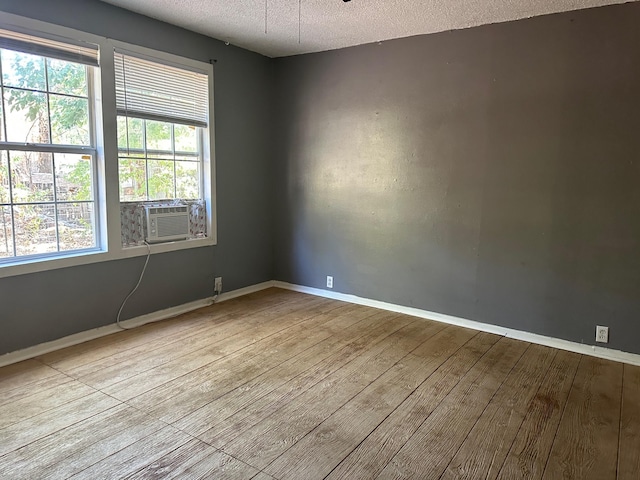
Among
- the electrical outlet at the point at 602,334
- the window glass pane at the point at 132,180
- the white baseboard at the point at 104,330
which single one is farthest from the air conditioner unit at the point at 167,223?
the electrical outlet at the point at 602,334

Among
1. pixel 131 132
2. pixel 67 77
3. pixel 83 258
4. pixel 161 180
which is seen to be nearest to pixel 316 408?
pixel 83 258

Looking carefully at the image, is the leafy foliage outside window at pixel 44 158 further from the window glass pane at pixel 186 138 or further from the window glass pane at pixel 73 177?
the window glass pane at pixel 186 138

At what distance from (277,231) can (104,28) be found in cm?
257

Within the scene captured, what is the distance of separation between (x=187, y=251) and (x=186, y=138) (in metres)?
1.05

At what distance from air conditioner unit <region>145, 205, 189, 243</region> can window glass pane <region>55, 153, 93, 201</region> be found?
1.69 feet

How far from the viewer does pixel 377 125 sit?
4.28m

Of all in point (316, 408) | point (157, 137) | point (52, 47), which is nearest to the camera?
point (316, 408)

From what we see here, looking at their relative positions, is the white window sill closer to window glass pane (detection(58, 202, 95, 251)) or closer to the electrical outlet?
window glass pane (detection(58, 202, 95, 251))

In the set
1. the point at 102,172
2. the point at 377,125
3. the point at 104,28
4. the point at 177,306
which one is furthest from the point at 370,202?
the point at 104,28

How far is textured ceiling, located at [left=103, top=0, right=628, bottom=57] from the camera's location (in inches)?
127

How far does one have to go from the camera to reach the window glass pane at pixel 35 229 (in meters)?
3.12

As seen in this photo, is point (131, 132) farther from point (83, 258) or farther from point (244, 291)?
point (244, 291)

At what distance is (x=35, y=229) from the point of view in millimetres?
3205

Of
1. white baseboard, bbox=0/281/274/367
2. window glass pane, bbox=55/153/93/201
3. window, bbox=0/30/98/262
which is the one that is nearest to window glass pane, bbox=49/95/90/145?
window, bbox=0/30/98/262
